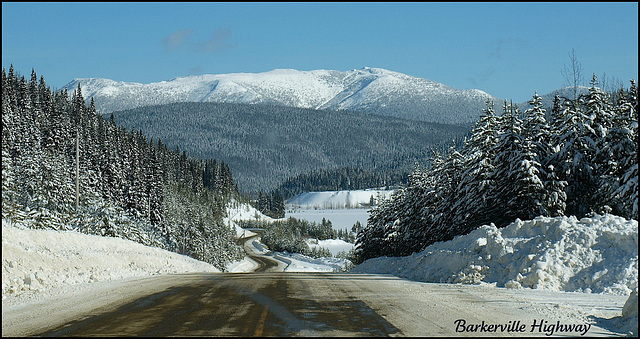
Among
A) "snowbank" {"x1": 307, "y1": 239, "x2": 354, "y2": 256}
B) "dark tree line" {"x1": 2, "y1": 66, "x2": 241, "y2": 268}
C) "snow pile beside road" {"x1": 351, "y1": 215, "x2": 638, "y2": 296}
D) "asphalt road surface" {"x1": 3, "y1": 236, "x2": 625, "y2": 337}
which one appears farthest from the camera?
"snowbank" {"x1": 307, "y1": 239, "x2": 354, "y2": 256}

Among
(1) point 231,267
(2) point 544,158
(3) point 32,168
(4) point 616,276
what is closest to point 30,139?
(3) point 32,168

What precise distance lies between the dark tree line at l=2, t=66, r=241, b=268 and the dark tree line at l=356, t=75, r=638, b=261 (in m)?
29.7

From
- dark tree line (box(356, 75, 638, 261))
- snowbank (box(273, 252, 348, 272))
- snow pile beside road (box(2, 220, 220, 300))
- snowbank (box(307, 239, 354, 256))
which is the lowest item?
snowbank (box(307, 239, 354, 256))

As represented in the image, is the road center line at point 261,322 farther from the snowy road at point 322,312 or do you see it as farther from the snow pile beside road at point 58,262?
the snow pile beside road at point 58,262

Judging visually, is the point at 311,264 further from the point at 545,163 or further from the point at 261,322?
the point at 261,322

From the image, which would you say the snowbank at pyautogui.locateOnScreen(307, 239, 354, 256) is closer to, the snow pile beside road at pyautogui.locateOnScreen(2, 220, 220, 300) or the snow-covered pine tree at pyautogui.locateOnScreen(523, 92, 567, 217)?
the snow-covered pine tree at pyautogui.locateOnScreen(523, 92, 567, 217)

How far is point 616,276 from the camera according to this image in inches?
604

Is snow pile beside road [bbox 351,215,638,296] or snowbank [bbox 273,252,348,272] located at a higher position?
snow pile beside road [bbox 351,215,638,296]

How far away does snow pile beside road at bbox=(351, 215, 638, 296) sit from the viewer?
15594 millimetres

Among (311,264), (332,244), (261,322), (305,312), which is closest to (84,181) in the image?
(311,264)

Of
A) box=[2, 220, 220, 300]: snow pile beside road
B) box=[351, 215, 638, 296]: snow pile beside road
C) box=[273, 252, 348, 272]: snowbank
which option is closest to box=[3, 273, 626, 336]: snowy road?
box=[351, 215, 638, 296]: snow pile beside road

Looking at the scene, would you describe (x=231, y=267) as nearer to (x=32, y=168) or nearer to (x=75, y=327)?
(x=32, y=168)

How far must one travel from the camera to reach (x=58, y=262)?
23.5 meters

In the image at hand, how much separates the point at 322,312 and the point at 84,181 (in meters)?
61.9
